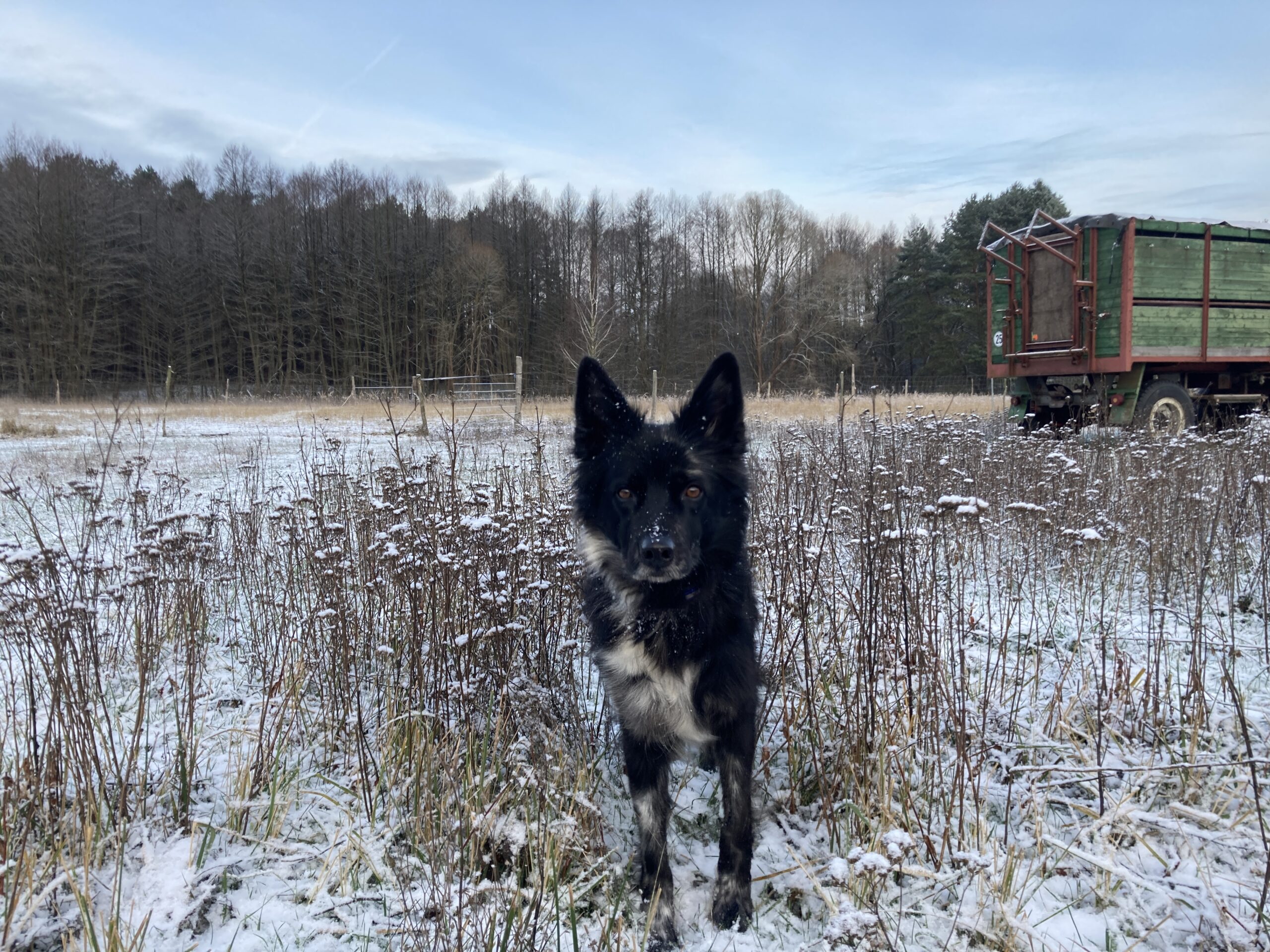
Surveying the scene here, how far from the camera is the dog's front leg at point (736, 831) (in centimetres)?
230

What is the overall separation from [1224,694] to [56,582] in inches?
201

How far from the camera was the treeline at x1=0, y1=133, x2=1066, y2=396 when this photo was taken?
37219 millimetres

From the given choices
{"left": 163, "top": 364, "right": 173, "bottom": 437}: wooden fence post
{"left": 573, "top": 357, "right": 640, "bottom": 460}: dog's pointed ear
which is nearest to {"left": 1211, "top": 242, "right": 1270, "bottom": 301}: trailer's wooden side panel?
{"left": 573, "top": 357, "right": 640, "bottom": 460}: dog's pointed ear

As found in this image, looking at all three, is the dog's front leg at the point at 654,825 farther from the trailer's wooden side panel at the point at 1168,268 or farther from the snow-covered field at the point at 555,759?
the trailer's wooden side panel at the point at 1168,268

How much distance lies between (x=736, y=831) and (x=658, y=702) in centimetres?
54

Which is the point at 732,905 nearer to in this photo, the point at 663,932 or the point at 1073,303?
the point at 663,932

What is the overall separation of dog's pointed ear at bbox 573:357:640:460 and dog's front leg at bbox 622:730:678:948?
116 centimetres

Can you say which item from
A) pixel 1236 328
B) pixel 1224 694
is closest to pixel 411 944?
pixel 1224 694

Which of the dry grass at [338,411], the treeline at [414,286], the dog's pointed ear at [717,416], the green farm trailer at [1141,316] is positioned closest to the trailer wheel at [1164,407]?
the green farm trailer at [1141,316]

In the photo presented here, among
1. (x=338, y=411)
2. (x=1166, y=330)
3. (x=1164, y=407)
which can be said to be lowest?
(x=1164, y=407)

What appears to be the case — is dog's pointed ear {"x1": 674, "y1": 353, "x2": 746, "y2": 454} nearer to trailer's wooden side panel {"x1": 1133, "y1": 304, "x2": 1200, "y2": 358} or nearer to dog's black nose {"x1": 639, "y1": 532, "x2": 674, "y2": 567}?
dog's black nose {"x1": 639, "y1": 532, "x2": 674, "y2": 567}

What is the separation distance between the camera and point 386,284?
4516 cm

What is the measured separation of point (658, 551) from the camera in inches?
89.5

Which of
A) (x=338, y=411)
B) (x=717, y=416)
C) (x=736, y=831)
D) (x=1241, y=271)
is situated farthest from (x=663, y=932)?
(x=338, y=411)
